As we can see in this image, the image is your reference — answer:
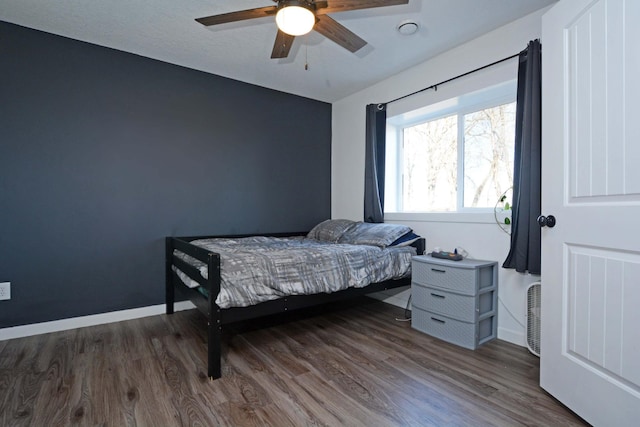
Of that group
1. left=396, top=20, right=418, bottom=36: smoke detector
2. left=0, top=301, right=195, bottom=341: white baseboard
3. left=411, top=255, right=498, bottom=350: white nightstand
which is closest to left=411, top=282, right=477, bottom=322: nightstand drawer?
left=411, top=255, right=498, bottom=350: white nightstand

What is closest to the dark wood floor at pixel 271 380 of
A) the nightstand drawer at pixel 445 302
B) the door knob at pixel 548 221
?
the nightstand drawer at pixel 445 302

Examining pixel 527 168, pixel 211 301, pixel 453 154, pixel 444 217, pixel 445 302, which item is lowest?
pixel 445 302

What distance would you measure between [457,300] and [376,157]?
1.66m

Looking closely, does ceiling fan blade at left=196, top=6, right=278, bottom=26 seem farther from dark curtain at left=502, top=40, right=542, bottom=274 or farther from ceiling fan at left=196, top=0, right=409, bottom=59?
dark curtain at left=502, top=40, right=542, bottom=274

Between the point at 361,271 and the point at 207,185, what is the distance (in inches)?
69.5

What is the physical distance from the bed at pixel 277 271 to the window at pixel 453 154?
550 millimetres

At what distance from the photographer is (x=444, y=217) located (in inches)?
110

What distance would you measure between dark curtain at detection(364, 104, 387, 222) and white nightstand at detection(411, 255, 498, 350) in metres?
0.92

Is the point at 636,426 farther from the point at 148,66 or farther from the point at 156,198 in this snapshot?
the point at 148,66

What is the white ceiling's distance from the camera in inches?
83.4

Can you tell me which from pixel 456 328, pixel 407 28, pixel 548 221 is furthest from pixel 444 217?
pixel 407 28

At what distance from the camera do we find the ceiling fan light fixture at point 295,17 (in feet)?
5.22

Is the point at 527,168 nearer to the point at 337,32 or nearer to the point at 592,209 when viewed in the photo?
the point at 592,209

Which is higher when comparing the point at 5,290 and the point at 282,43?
the point at 282,43
